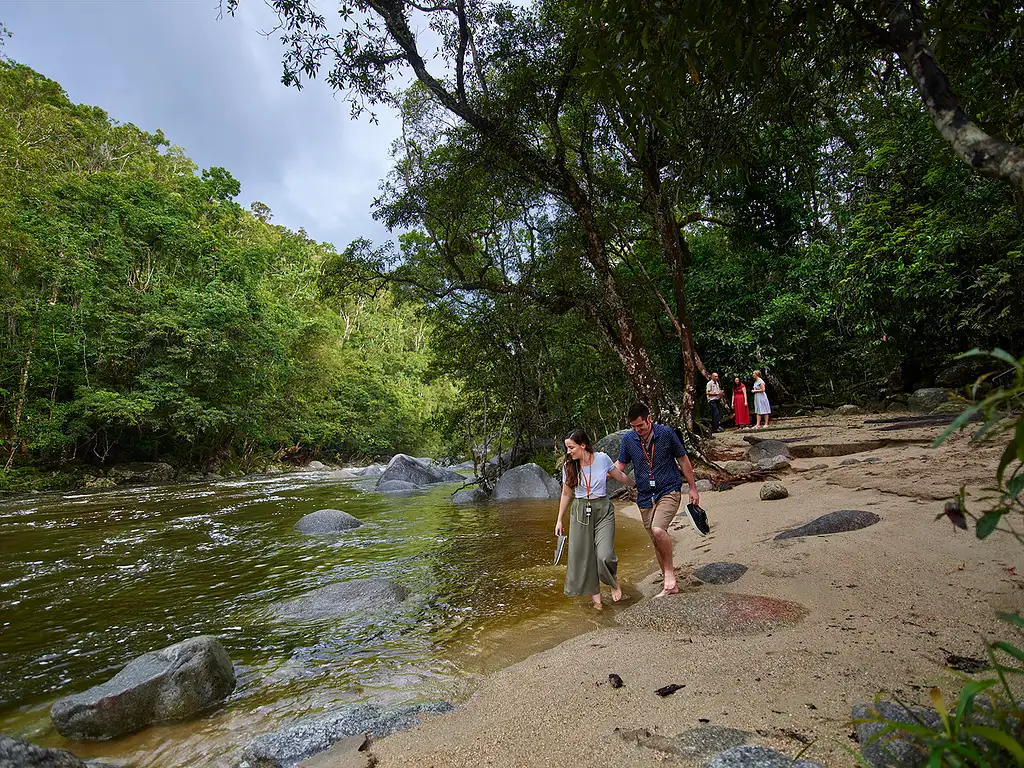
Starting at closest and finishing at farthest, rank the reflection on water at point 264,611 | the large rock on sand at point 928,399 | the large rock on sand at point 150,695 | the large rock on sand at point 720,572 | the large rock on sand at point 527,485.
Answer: the large rock on sand at point 150,695 → the reflection on water at point 264,611 → the large rock on sand at point 720,572 → the large rock on sand at point 928,399 → the large rock on sand at point 527,485

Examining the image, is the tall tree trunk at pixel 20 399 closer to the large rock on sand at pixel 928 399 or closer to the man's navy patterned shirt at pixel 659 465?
the man's navy patterned shirt at pixel 659 465

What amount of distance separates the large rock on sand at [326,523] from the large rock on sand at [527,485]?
16.3ft

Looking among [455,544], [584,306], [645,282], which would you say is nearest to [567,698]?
[455,544]

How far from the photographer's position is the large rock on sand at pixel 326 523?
1070cm

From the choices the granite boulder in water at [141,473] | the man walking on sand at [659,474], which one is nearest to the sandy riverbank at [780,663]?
the man walking on sand at [659,474]

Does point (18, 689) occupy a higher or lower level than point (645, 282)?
lower

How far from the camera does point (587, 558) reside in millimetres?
5352

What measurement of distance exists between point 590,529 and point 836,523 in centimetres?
290

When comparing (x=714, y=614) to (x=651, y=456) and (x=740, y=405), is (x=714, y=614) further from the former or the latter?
(x=740, y=405)

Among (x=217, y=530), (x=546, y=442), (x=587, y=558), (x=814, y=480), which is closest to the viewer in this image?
(x=587, y=558)

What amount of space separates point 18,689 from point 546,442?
52.1ft

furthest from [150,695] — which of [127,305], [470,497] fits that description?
[127,305]

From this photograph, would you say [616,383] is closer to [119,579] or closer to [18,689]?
[119,579]

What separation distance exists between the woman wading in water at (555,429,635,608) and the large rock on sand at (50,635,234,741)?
10.4ft
